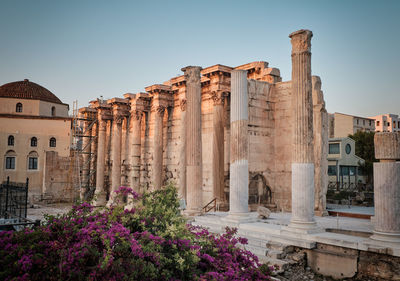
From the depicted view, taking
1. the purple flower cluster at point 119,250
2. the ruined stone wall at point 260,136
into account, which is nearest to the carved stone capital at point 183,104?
the ruined stone wall at point 260,136

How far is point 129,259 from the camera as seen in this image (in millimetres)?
5031

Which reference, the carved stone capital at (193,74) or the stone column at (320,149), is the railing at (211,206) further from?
the carved stone capital at (193,74)

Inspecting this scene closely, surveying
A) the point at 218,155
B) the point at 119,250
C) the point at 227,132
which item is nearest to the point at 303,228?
the point at 119,250

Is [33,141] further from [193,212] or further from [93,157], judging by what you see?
[193,212]

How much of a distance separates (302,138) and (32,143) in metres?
27.9

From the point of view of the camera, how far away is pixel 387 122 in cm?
6469

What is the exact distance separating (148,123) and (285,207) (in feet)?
39.6

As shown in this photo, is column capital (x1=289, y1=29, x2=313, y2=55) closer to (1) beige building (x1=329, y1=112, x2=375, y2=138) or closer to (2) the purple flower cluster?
(2) the purple flower cluster

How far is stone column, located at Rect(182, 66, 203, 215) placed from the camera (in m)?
15.6

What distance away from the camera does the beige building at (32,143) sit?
30953mm

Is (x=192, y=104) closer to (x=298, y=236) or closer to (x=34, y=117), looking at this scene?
(x=298, y=236)

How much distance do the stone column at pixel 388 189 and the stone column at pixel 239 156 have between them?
4.90 meters

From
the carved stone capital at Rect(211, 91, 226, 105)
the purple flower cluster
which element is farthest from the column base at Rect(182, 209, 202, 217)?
the purple flower cluster

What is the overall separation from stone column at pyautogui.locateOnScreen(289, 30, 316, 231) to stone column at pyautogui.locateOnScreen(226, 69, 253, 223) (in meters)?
2.44
